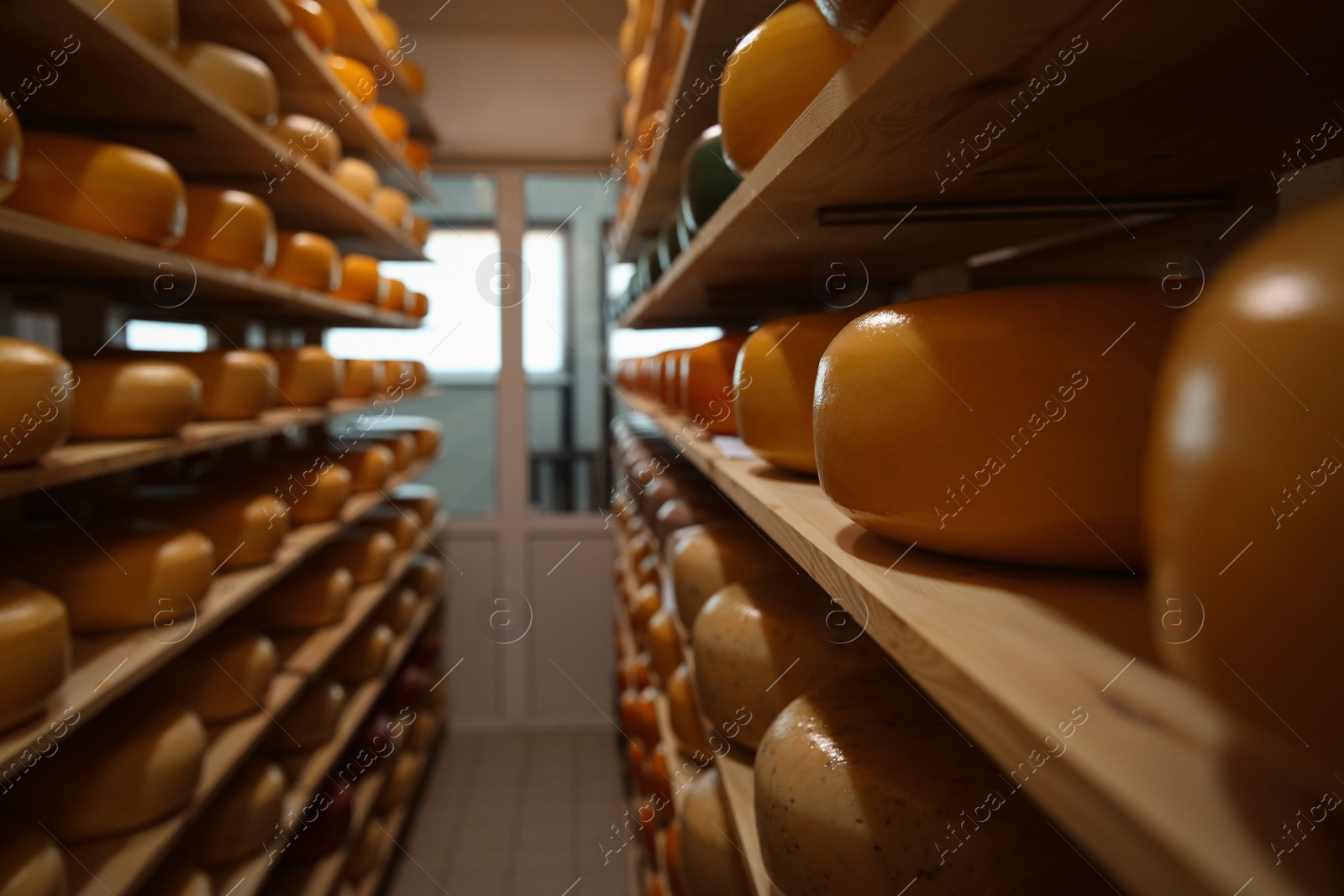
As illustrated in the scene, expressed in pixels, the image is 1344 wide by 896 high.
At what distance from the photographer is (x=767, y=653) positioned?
936 millimetres

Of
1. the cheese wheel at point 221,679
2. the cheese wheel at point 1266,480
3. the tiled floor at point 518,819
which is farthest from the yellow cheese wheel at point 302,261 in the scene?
the cheese wheel at point 1266,480

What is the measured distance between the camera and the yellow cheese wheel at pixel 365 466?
2.74 m

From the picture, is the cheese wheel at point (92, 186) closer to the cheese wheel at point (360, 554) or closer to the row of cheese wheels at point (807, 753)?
the row of cheese wheels at point (807, 753)

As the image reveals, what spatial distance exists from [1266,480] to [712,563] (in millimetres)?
1022

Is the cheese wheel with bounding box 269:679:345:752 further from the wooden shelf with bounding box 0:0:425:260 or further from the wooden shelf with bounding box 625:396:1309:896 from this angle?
the wooden shelf with bounding box 625:396:1309:896

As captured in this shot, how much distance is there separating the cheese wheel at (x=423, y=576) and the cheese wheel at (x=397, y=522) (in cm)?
23

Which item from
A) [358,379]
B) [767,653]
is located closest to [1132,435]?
[767,653]

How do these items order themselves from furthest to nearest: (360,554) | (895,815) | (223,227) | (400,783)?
(400,783) → (360,554) → (223,227) → (895,815)

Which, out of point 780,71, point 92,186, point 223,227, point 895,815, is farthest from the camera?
point 223,227

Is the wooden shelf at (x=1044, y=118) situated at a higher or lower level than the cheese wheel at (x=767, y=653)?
higher

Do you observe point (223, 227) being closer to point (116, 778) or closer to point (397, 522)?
point (116, 778)

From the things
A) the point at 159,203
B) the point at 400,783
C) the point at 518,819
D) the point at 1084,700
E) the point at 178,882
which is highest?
the point at 159,203

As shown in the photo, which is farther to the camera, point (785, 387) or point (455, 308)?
point (455, 308)

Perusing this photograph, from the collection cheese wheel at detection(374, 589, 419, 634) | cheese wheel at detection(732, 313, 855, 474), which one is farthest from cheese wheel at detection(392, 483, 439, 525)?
cheese wheel at detection(732, 313, 855, 474)
